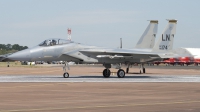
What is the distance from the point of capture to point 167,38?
4028 cm

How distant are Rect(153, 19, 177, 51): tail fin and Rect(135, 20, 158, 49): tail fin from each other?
3045 millimetres

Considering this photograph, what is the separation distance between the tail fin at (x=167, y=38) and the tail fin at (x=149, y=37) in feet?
9.99

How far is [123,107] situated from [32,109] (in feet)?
9.50

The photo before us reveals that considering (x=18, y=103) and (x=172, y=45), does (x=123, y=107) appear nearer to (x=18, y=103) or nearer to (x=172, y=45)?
(x=18, y=103)

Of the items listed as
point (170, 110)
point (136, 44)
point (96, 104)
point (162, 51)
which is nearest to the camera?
point (170, 110)

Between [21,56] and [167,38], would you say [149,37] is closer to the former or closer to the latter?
[167,38]

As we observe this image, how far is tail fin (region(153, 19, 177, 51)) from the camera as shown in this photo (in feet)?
131

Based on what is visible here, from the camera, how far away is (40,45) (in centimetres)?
3553

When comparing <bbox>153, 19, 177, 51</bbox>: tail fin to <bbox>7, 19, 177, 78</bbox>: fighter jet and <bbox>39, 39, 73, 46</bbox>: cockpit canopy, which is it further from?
<bbox>39, 39, 73, 46</bbox>: cockpit canopy

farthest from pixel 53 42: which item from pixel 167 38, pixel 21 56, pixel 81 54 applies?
pixel 167 38

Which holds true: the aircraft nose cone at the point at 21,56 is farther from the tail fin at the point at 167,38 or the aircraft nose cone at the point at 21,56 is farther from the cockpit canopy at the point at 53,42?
the tail fin at the point at 167,38

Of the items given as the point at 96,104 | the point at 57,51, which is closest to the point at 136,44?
the point at 57,51

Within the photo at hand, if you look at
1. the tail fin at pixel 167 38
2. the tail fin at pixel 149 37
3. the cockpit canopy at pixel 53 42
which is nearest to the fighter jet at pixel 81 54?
the cockpit canopy at pixel 53 42

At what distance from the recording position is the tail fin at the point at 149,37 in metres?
43.2
